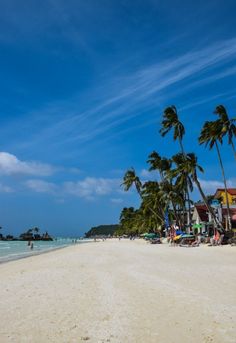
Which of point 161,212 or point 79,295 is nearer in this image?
point 79,295

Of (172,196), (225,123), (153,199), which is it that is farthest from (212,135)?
(153,199)

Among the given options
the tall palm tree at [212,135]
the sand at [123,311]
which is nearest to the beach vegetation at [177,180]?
the tall palm tree at [212,135]

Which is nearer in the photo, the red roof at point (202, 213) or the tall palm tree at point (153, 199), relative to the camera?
the red roof at point (202, 213)

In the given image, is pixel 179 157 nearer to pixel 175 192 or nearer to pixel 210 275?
pixel 175 192

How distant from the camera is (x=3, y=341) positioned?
21.1 feet

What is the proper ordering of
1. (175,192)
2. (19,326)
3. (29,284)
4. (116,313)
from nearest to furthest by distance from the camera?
(19,326) < (116,313) < (29,284) < (175,192)

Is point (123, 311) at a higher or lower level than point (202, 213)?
lower

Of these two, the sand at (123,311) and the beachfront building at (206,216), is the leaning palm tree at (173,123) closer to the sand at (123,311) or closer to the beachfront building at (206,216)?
the beachfront building at (206,216)

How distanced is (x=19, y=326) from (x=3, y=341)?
98cm

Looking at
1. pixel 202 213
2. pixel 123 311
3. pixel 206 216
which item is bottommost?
pixel 123 311

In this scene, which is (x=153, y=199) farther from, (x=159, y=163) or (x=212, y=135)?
(x=212, y=135)

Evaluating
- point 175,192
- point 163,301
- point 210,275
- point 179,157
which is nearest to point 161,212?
point 175,192

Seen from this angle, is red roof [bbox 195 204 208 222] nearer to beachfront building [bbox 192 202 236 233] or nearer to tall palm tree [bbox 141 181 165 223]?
beachfront building [bbox 192 202 236 233]

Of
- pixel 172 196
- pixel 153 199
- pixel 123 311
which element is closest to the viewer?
pixel 123 311
